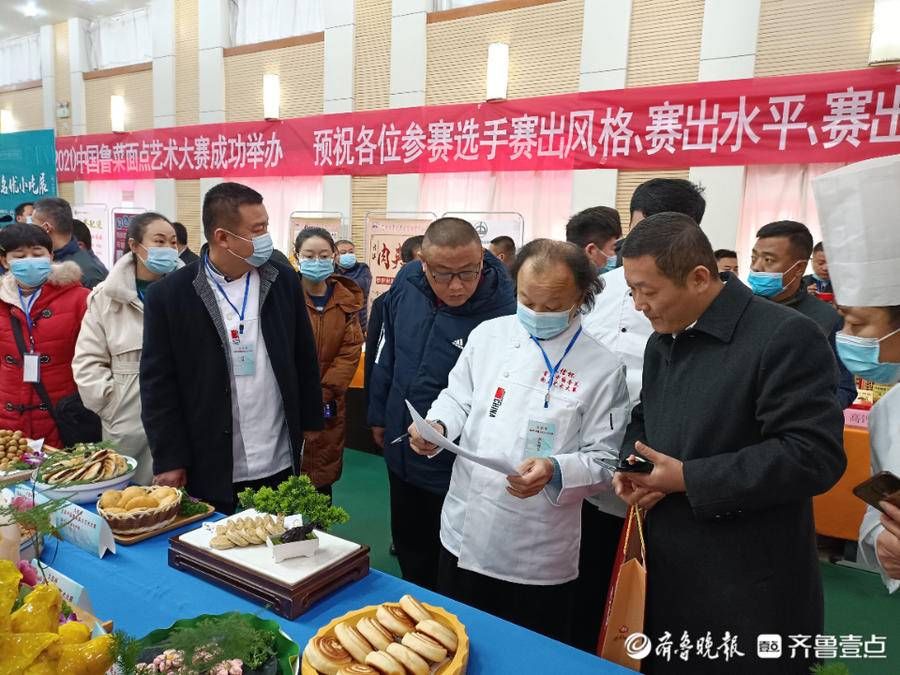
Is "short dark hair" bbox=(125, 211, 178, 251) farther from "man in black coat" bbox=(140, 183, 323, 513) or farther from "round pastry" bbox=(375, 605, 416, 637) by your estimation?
"round pastry" bbox=(375, 605, 416, 637)

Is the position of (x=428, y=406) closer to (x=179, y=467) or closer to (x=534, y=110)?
(x=179, y=467)

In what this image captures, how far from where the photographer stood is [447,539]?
1.75 m

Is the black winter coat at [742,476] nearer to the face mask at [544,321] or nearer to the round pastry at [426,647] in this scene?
the face mask at [544,321]

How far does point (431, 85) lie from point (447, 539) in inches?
204

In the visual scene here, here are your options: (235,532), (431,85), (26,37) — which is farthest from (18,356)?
(26,37)

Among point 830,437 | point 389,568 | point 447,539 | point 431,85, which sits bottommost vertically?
point 389,568

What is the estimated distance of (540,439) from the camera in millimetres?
1557

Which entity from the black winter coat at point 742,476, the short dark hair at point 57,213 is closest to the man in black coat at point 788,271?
the black winter coat at point 742,476

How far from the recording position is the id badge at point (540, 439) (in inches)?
61.2

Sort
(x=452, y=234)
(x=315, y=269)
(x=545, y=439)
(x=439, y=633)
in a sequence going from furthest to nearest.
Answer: (x=315, y=269) → (x=452, y=234) → (x=545, y=439) → (x=439, y=633)

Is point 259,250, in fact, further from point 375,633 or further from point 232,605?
point 375,633

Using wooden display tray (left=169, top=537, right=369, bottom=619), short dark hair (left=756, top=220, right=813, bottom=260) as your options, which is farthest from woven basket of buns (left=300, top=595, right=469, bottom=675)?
short dark hair (left=756, top=220, right=813, bottom=260)

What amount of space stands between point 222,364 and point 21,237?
51.2 inches

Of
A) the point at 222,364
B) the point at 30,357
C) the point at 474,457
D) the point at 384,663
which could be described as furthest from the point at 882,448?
the point at 30,357
